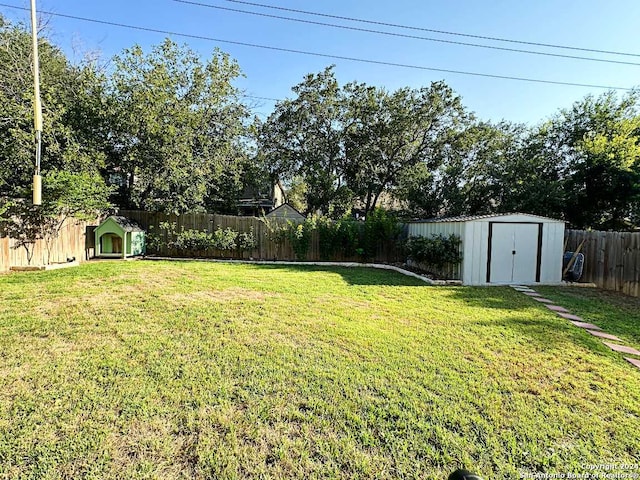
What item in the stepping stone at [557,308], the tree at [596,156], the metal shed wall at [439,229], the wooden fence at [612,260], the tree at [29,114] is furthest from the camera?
the tree at [596,156]

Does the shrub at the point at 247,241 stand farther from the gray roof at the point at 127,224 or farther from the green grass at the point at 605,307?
the green grass at the point at 605,307

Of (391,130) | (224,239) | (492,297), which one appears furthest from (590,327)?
(391,130)

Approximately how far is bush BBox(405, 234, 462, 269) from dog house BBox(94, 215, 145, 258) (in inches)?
341

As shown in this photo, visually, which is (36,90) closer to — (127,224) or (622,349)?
(127,224)

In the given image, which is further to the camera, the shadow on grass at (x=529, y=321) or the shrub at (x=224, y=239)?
the shrub at (x=224, y=239)

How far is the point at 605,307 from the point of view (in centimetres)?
570

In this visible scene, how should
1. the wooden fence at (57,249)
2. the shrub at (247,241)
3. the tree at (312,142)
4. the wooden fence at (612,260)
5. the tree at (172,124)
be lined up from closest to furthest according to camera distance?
1. the wooden fence at (612,260)
2. the wooden fence at (57,249)
3. the tree at (172,124)
4. the shrub at (247,241)
5. the tree at (312,142)

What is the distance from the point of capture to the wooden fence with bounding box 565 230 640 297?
6.78 m

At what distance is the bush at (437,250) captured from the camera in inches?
318

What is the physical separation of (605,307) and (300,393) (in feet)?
19.4

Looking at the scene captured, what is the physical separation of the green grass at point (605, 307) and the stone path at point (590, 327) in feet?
0.35

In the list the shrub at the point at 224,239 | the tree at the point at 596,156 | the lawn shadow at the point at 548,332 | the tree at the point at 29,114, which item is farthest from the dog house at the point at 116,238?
the tree at the point at 596,156

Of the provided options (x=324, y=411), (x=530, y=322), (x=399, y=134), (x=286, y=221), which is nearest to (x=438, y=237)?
(x=530, y=322)

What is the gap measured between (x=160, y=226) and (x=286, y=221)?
14.3ft
